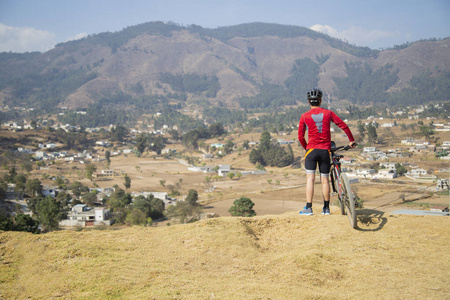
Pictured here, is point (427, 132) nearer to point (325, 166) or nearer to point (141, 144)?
point (141, 144)

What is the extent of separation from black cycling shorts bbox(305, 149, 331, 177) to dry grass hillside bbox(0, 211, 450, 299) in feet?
2.88

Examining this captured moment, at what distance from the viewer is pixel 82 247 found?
18.8ft

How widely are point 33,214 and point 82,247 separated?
30601 millimetres

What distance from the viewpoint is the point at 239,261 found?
558cm

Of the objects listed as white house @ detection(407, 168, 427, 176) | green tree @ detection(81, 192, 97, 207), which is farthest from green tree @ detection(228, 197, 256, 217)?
white house @ detection(407, 168, 427, 176)

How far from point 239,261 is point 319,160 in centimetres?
243

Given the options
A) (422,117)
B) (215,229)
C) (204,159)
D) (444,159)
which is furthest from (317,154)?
(422,117)

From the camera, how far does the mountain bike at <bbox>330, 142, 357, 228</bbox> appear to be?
6289 millimetres

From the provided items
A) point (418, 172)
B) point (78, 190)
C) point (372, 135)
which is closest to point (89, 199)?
point (78, 190)

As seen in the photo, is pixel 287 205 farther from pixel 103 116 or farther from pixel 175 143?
pixel 103 116

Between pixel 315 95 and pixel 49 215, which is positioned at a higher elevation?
pixel 315 95

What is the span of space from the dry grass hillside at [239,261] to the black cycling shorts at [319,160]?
88 cm

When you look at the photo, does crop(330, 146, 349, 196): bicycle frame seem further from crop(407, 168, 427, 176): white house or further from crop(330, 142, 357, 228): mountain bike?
crop(407, 168, 427, 176): white house

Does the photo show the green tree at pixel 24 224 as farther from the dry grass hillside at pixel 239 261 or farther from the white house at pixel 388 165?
the white house at pixel 388 165
